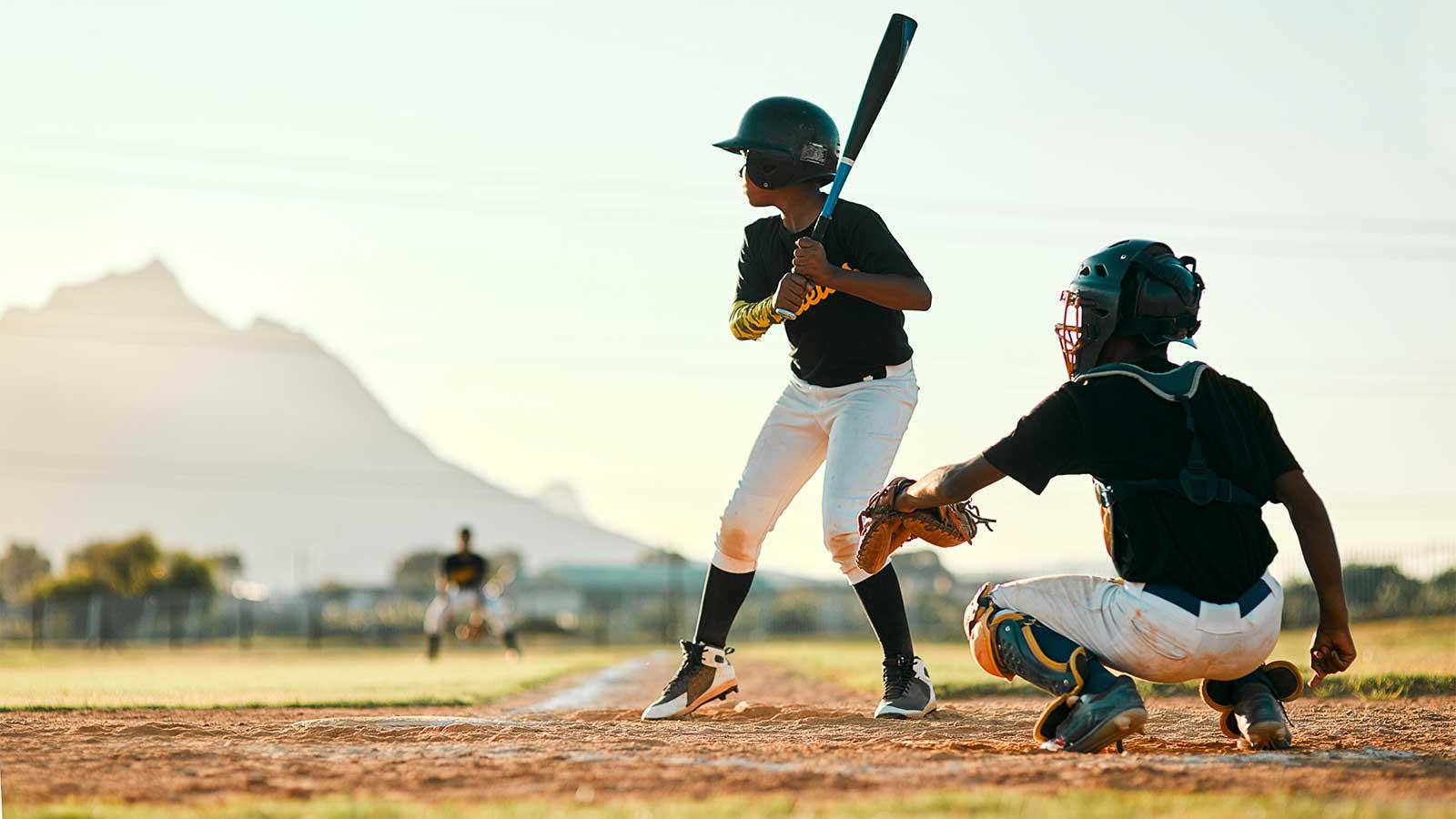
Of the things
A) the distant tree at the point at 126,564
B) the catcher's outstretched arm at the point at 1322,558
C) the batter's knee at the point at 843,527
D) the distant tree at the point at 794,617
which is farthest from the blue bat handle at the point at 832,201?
the distant tree at the point at 126,564

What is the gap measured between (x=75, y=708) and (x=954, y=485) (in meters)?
4.99

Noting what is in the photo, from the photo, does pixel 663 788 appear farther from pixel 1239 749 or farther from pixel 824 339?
pixel 824 339

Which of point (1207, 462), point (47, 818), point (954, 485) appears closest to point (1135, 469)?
point (1207, 462)

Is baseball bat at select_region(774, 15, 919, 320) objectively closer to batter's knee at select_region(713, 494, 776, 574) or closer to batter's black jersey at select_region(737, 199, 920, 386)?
batter's black jersey at select_region(737, 199, 920, 386)

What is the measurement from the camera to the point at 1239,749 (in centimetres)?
486

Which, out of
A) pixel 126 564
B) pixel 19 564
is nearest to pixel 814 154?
pixel 126 564

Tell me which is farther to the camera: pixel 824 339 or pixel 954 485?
pixel 824 339

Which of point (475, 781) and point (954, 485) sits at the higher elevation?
point (954, 485)

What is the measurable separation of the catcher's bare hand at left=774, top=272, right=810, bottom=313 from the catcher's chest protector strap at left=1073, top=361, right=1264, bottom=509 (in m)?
1.71

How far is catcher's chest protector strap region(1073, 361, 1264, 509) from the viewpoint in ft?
15.1

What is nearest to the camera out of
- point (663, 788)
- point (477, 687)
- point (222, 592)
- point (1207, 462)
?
point (663, 788)

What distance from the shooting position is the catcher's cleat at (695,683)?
258 inches

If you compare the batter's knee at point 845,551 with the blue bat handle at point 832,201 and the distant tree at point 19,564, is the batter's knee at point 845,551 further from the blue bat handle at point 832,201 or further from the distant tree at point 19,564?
the distant tree at point 19,564

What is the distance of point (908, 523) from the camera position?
5039 millimetres
